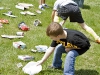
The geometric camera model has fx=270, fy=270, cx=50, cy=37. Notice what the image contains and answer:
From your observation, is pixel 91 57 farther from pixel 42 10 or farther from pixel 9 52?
pixel 42 10

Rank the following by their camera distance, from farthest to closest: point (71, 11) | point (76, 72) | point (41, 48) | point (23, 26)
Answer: point (23, 26), point (71, 11), point (41, 48), point (76, 72)

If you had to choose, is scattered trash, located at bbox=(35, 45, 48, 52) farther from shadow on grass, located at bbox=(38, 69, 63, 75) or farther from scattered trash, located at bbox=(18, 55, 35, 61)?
shadow on grass, located at bbox=(38, 69, 63, 75)

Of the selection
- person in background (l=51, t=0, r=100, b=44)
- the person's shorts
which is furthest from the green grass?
the person's shorts

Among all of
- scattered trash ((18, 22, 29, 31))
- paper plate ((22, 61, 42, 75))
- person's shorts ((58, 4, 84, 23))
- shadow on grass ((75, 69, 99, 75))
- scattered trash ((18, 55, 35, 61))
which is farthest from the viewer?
scattered trash ((18, 22, 29, 31))

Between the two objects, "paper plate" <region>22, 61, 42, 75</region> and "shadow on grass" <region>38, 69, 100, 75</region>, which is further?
"shadow on grass" <region>38, 69, 100, 75</region>

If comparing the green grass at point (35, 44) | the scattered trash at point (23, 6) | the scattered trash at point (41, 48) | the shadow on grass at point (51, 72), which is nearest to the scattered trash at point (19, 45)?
the green grass at point (35, 44)

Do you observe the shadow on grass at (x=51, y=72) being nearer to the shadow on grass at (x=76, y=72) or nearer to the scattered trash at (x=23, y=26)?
the shadow on grass at (x=76, y=72)

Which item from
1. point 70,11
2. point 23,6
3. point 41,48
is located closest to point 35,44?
point 41,48

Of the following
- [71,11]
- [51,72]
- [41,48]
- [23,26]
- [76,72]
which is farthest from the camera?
[23,26]

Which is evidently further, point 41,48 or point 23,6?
point 23,6

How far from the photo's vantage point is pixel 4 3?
9109 mm

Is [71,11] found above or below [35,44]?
above

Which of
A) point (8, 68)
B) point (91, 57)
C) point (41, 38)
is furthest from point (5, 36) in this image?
point (91, 57)

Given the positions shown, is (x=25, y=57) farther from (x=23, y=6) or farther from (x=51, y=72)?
(x=23, y=6)
